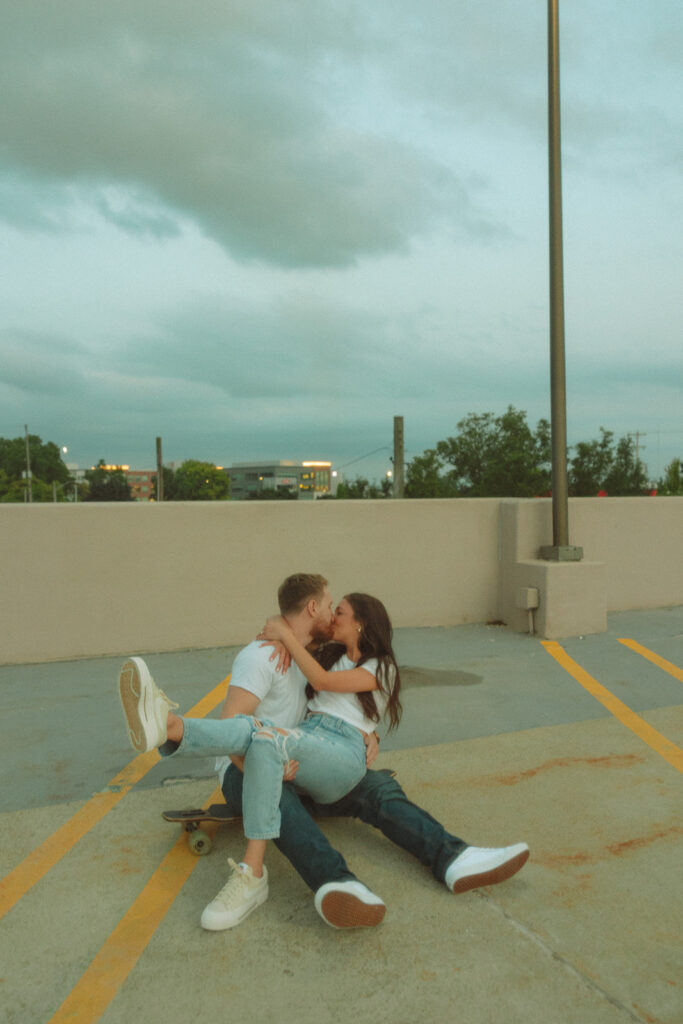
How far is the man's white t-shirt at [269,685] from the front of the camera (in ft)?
10.4

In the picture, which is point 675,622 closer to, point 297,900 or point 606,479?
point 297,900

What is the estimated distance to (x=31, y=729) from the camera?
4.91 m

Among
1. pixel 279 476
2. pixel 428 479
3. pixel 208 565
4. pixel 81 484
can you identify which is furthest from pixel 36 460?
pixel 208 565

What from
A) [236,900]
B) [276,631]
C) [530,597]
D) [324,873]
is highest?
[276,631]

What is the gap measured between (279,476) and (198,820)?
520 ft

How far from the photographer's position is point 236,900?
8.98 feet

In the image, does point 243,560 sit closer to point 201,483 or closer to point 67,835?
point 67,835

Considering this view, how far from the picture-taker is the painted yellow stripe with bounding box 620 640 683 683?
6.22 meters

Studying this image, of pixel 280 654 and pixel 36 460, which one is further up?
pixel 36 460

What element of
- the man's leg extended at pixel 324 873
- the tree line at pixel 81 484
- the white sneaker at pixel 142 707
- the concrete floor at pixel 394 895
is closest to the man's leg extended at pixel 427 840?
the concrete floor at pixel 394 895

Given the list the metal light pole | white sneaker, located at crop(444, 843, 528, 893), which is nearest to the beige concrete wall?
the metal light pole

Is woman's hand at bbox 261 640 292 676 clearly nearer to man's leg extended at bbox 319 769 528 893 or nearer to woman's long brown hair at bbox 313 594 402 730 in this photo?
woman's long brown hair at bbox 313 594 402 730

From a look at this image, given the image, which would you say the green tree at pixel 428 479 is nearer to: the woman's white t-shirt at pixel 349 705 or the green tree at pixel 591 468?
the green tree at pixel 591 468

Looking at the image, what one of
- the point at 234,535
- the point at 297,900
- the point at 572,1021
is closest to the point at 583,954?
the point at 572,1021
